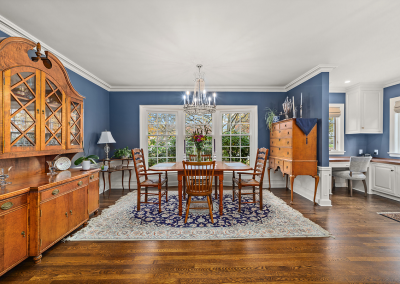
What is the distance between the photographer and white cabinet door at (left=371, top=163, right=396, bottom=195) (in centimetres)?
403

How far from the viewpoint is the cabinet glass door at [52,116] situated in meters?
2.36

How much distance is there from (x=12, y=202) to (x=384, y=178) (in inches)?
243

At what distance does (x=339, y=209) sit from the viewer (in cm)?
347

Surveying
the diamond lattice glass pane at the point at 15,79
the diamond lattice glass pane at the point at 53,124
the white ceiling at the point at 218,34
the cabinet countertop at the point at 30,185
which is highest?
the white ceiling at the point at 218,34

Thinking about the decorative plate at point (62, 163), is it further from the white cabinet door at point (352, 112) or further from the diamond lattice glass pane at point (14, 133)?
the white cabinet door at point (352, 112)

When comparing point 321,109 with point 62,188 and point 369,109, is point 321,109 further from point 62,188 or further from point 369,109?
point 62,188

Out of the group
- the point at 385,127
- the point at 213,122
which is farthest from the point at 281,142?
the point at 385,127

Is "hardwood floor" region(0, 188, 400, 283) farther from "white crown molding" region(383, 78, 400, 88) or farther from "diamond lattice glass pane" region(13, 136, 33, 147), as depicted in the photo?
"white crown molding" region(383, 78, 400, 88)

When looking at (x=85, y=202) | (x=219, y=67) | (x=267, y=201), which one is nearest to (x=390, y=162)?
(x=267, y=201)

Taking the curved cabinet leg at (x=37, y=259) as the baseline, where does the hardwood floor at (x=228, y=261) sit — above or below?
below

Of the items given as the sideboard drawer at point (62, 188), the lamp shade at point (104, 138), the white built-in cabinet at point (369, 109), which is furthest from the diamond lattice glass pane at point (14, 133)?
the white built-in cabinet at point (369, 109)

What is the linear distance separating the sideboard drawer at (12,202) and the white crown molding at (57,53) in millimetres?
2095

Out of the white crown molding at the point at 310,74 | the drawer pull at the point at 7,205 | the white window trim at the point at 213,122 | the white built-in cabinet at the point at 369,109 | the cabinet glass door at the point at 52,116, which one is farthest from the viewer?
the white window trim at the point at 213,122

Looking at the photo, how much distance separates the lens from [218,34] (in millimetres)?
2621
